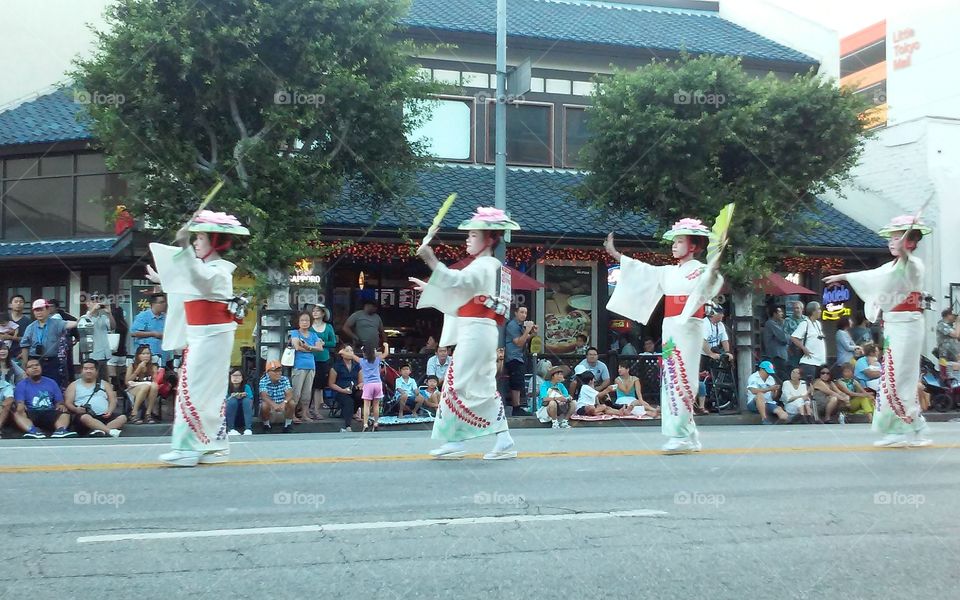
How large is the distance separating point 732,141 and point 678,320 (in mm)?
11118

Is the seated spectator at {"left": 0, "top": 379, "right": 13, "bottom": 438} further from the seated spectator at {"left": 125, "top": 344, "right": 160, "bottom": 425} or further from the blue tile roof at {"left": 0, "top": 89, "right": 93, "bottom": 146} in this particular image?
the blue tile roof at {"left": 0, "top": 89, "right": 93, "bottom": 146}

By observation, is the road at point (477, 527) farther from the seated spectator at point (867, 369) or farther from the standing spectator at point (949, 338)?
the standing spectator at point (949, 338)

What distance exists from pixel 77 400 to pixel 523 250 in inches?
449

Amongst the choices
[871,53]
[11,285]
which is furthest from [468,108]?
[871,53]

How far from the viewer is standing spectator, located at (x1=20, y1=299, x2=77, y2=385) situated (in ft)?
48.8

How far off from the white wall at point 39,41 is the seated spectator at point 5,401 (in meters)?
12.8

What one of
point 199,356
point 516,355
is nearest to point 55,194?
point 516,355

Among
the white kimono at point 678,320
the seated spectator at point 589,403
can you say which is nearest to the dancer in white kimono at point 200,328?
the white kimono at point 678,320

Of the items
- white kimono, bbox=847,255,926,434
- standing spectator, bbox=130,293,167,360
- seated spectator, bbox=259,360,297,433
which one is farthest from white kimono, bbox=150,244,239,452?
standing spectator, bbox=130,293,167,360

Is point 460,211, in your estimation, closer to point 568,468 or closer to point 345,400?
point 345,400

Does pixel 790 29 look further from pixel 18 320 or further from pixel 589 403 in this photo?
pixel 18 320

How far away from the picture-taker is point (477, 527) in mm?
5863

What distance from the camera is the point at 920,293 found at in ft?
34.6

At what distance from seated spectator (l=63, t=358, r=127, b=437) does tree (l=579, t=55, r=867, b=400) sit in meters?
10.4
